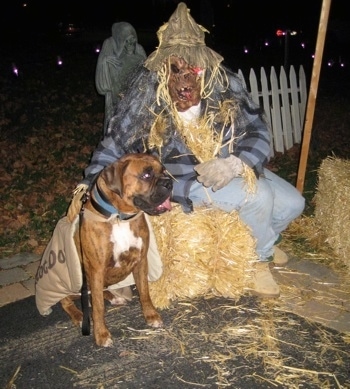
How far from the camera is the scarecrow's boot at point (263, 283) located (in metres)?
3.46

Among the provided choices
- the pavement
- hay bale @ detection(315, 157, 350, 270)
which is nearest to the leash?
the pavement

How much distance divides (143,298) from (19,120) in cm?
680

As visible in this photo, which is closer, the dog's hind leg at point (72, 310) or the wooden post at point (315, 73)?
the dog's hind leg at point (72, 310)

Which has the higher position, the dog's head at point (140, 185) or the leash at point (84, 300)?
the dog's head at point (140, 185)

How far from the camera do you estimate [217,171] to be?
3174 mm

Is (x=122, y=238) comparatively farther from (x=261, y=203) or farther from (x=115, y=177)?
(x=261, y=203)

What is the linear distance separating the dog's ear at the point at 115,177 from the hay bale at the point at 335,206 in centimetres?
235

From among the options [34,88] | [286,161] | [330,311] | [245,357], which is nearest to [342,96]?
[286,161]

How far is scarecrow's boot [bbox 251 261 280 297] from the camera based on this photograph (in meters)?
3.46

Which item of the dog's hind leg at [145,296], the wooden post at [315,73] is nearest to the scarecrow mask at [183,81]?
the dog's hind leg at [145,296]

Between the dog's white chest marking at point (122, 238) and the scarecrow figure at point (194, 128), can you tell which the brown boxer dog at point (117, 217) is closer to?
the dog's white chest marking at point (122, 238)

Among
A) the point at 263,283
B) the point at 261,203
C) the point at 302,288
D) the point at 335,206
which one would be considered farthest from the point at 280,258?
the point at 261,203

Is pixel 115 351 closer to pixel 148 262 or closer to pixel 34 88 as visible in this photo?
pixel 148 262

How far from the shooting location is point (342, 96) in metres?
12.3
